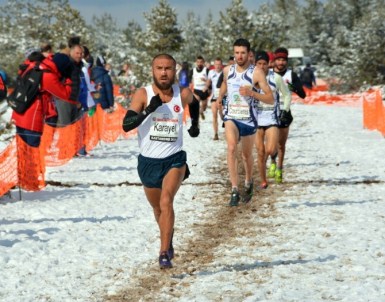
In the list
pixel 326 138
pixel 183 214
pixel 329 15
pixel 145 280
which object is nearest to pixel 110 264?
pixel 145 280

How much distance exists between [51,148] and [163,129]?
26.9 ft

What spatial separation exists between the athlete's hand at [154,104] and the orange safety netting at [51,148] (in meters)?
4.28

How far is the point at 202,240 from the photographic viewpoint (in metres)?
7.40

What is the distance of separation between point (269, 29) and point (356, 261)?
70.8 m

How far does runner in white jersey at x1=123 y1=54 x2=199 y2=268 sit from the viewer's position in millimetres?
5996

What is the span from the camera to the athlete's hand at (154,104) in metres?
5.78

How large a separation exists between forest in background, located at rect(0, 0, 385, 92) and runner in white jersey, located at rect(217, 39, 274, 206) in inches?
941

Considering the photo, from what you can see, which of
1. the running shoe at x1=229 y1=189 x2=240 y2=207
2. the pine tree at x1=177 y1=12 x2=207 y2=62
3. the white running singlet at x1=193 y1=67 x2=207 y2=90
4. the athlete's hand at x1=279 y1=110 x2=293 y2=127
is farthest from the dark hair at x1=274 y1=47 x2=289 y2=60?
the pine tree at x1=177 y1=12 x2=207 y2=62

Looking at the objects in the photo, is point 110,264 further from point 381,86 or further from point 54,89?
point 381,86

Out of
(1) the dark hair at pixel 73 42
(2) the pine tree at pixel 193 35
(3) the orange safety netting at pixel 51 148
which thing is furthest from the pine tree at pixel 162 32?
(1) the dark hair at pixel 73 42

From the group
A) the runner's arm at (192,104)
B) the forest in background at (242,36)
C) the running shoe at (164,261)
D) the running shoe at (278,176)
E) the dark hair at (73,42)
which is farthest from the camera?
the forest in background at (242,36)

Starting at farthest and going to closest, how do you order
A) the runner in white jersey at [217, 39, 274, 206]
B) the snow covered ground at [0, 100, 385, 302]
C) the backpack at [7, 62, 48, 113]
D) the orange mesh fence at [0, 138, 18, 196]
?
the backpack at [7, 62, 48, 113] < the orange mesh fence at [0, 138, 18, 196] < the runner in white jersey at [217, 39, 274, 206] < the snow covered ground at [0, 100, 385, 302]

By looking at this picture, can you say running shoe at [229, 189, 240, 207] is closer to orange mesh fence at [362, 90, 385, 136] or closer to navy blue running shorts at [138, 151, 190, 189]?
navy blue running shorts at [138, 151, 190, 189]

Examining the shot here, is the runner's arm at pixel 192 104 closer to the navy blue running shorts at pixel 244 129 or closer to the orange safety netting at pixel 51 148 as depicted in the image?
the navy blue running shorts at pixel 244 129
